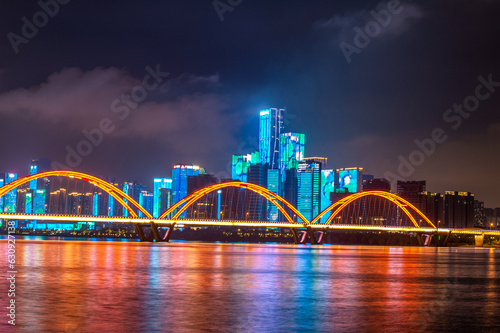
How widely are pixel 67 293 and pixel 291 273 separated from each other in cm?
1859

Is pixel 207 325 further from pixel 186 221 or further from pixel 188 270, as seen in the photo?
pixel 186 221

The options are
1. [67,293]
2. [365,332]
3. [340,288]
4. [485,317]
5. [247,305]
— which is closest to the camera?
[365,332]

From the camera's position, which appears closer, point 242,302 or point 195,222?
point 242,302

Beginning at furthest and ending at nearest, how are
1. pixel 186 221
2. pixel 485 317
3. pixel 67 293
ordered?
pixel 186 221, pixel 67 293, pixel 485 317

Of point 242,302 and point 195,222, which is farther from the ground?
point 242,302

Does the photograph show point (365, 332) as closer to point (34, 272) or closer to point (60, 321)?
point (60, 321)

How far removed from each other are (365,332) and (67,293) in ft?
43.2

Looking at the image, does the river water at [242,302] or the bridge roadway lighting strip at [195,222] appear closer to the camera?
the river water at [242,302]

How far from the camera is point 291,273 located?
43406 mm

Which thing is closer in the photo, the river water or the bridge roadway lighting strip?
the river water

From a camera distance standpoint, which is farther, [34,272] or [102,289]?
[34,272]

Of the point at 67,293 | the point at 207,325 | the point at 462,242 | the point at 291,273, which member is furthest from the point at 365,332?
the point at 462,242

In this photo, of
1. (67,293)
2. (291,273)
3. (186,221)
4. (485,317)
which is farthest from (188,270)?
(186,221)

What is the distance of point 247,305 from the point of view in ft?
82.8
